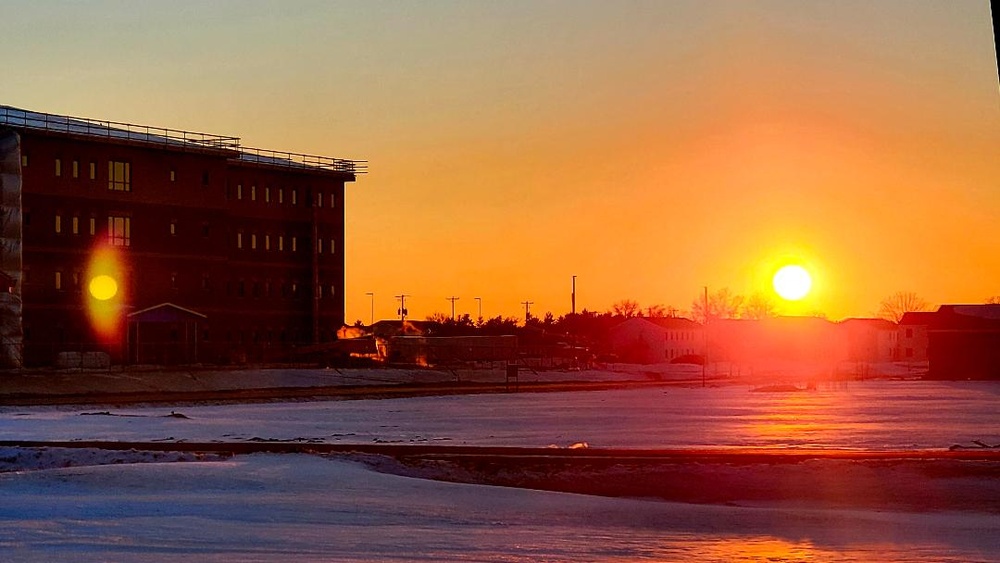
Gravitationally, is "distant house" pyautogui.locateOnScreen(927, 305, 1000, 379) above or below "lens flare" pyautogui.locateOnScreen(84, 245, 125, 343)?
below

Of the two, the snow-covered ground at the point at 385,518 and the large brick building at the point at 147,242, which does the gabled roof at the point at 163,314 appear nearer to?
the large brick building at the point at 147,242

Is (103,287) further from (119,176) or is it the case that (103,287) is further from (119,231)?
(119,176)

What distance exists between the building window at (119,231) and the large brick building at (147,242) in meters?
0.10

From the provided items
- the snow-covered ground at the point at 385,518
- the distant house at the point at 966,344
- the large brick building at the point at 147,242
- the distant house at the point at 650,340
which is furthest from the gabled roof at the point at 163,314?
the distant house at the point at 650,340

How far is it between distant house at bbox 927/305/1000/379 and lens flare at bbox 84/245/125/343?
68657 millimetres

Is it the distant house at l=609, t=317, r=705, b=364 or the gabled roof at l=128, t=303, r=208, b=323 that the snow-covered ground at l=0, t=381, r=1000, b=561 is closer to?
the gabled roof at l=128, t=303, r=208, b=323

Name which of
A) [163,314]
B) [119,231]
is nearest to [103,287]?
[119,231]

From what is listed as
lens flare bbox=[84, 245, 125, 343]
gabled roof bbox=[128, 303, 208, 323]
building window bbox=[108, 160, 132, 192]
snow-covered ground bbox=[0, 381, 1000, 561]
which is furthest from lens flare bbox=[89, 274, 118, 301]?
snow-covered ground bbox=[0, 381, 1000, 561]

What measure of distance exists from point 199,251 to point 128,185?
7.09 m

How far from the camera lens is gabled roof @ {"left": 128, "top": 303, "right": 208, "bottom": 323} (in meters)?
89.1

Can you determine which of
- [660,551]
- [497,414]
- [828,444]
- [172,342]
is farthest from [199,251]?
[660,551]

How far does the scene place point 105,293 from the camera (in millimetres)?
88562

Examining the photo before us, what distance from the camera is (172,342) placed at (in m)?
91.6

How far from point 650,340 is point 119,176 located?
105 meters
